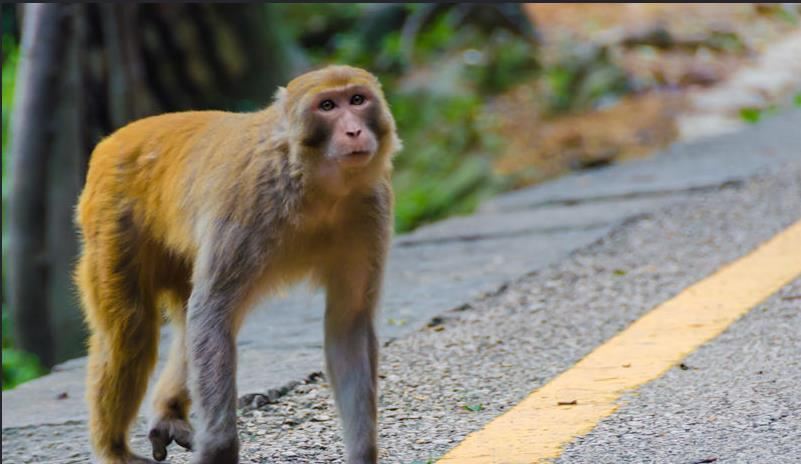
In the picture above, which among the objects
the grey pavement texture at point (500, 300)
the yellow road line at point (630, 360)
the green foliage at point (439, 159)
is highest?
the yellow road line at point (630, 360)

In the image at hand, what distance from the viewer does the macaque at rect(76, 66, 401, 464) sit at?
3.65 metres

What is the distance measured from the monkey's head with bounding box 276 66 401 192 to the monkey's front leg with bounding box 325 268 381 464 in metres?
0.34

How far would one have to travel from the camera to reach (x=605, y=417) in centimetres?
388

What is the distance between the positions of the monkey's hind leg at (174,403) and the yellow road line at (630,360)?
87 centimetres

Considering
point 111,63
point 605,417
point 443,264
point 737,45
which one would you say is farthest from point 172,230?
point 737,45

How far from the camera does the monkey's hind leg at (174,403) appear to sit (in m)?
4.13

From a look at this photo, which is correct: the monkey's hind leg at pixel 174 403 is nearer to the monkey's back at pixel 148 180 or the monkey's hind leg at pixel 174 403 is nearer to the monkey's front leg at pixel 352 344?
the monkey's back at pixel 148 180

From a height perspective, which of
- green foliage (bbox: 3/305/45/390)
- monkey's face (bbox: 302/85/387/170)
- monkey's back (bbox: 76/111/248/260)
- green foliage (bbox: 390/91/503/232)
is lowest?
green foliage (bbox: 3/305/45/390)

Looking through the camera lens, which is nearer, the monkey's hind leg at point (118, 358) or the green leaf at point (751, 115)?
the monkey's hind leg at point (118, 358)

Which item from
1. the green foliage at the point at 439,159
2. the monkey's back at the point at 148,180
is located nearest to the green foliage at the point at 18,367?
the monkey's back at the point at 148,180

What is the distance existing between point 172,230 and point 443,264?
2340mm

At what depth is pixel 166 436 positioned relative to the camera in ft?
13.6

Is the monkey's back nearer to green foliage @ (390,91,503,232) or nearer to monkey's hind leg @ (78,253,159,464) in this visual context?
monkey's hind leg @ (78,253,159,464)

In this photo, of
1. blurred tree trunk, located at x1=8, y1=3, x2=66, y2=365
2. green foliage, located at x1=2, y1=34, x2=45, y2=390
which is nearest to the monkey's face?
green foliage, located at x1=2, y1=34, x2=45, y2=390
